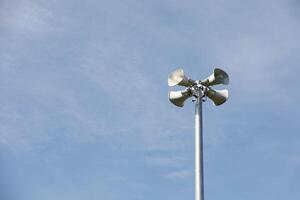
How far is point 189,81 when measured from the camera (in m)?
26.0

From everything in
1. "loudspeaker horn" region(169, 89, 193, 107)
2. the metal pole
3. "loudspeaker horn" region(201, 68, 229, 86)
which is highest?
"loudspeaker horn" region(201, 68, 229, 86)

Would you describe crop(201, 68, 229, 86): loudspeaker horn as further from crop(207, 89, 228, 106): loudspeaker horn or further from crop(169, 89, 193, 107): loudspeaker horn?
crop(169, 89, 193, 107): loudspeaker horn

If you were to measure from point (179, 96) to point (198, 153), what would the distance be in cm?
336

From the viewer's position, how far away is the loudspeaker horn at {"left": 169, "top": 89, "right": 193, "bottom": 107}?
26.1 m

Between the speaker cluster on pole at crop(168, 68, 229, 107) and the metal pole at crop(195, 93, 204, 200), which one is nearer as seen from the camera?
the metal pole at crop(195, 93, 204, 200)

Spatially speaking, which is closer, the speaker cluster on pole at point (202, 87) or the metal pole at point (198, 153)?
the metal pole at point (198, 153)

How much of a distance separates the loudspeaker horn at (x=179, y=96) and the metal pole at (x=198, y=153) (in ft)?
1.98

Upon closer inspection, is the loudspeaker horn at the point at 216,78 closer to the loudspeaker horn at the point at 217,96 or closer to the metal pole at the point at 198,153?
the loudspeaker horn at the point at 217,96

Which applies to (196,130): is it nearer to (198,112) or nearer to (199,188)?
(198,112)

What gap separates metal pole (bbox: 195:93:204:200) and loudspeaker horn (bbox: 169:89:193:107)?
60 centimetres

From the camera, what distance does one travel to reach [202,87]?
25906 millimetres

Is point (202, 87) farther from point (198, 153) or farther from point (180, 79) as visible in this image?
point (198, 153)

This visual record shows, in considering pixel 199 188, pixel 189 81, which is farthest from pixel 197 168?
pixel 189 81

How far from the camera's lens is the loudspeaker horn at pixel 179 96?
2611 centimetres
